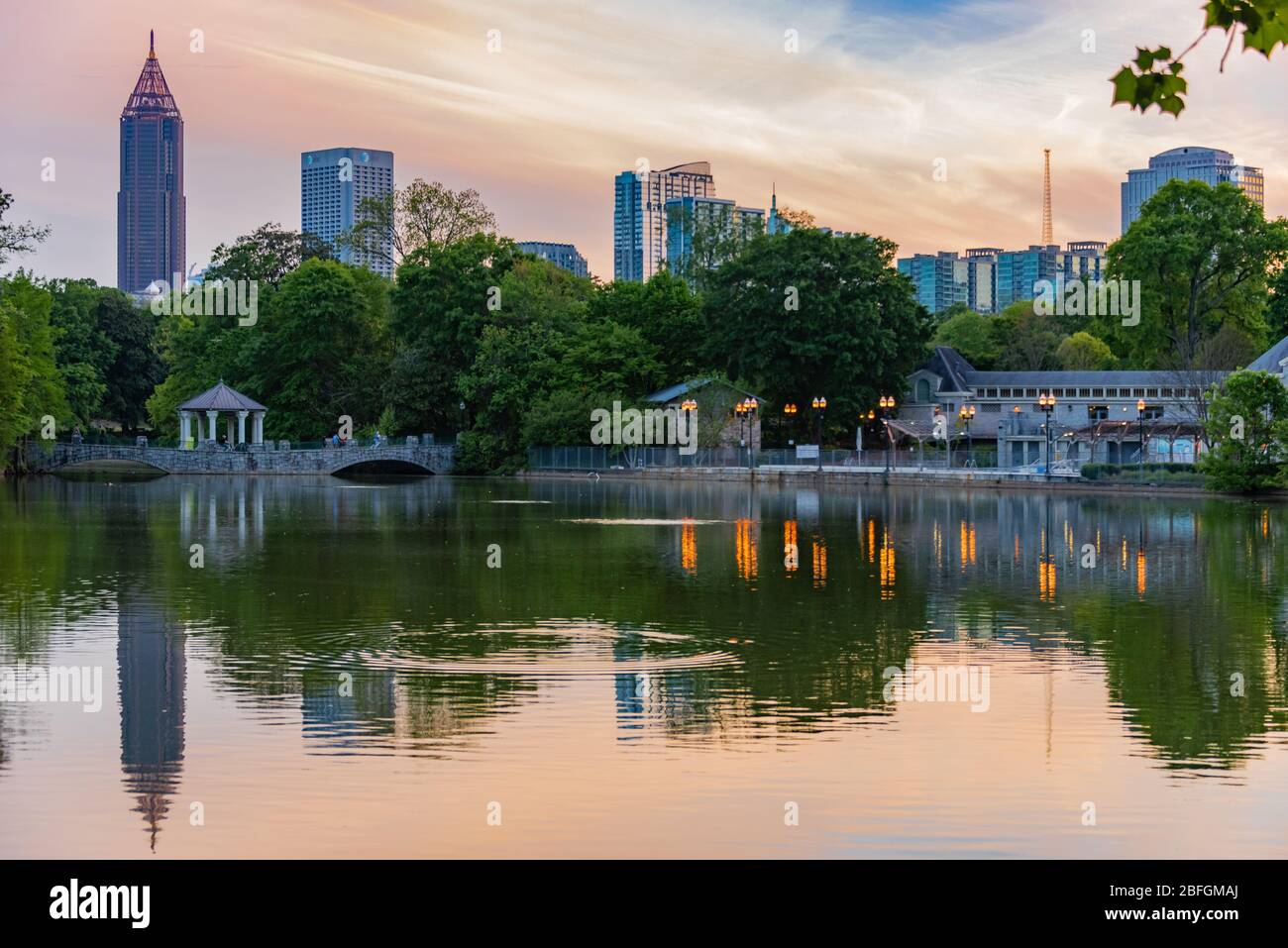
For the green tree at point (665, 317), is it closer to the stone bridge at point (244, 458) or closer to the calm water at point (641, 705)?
the stone bridge at point (244, 458)

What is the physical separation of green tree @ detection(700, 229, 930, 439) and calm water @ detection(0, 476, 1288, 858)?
175ft

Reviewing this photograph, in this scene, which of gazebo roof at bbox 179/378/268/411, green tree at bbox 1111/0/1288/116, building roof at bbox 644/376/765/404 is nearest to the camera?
green tree at bbox 1111/0/1288/116

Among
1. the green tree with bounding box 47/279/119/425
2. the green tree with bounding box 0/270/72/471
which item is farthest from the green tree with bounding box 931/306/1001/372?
the green tree with bounding box 0/270/72/471

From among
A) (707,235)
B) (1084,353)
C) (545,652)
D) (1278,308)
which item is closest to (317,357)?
(707,235)

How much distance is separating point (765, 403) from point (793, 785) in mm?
82264

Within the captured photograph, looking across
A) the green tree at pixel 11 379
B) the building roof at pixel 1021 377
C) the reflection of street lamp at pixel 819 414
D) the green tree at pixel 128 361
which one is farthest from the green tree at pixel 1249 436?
the green tree at pixel 128 361

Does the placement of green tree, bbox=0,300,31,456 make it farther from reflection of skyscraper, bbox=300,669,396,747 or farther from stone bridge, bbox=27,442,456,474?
reflection of skyscraper, bbox=300,669,396,747

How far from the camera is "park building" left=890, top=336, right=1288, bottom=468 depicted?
81.8 metres

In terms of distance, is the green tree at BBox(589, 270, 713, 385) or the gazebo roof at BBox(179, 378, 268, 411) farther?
the green tree at BBox(589, 270, 713, 385)

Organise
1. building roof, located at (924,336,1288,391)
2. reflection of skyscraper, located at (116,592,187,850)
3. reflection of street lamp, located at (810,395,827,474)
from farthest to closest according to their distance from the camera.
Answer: building roof, located at (924,336,1288,391) < reflection of street lamp, located at (810,395,827,474) < reflection of skyscraper, located at (116,592,187,850)

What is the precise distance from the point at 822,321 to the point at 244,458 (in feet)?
117

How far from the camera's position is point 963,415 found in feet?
290

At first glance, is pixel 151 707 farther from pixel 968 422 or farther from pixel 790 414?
pixel 968 422

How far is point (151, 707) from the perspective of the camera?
1622cm
